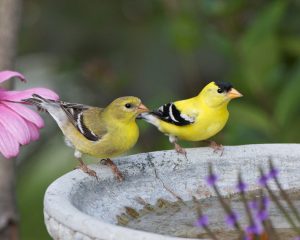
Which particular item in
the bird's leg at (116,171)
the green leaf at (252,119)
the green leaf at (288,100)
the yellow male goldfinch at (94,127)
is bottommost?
the green leaf at (252,119)

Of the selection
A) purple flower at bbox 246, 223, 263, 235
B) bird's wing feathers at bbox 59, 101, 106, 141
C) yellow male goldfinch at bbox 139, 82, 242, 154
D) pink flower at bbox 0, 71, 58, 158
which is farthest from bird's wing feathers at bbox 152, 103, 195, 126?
purple flower at bbox 246, 223, 263, 235

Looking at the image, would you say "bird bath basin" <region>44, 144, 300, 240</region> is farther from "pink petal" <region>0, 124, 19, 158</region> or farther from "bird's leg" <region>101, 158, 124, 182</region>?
"pink petal" <region>0, 124, 19, 158</region>

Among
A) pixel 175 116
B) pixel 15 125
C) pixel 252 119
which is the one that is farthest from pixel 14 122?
pixel 252 119

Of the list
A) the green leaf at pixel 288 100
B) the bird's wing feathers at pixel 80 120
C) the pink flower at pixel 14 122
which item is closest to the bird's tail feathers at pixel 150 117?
the bird's wing feathers at pixel 80 120

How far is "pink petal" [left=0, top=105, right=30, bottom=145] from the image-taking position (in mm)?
2258

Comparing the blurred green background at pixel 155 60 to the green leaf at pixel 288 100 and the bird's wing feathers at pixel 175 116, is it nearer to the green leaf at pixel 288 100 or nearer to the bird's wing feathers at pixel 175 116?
the green leaf at pixel 288 100

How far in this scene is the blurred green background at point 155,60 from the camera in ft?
13.6

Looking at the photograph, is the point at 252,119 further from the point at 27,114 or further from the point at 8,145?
the point at 8,145

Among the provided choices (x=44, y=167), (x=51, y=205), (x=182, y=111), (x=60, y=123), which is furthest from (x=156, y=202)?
(x=44, y=167)

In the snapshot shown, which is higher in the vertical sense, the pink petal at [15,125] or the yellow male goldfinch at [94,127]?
the pink petal at [15,125]

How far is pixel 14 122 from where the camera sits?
7.46ft

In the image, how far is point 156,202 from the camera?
2.69 metres

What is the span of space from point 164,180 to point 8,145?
0.65 m

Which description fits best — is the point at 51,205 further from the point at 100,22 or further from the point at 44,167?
the point at 100,22
